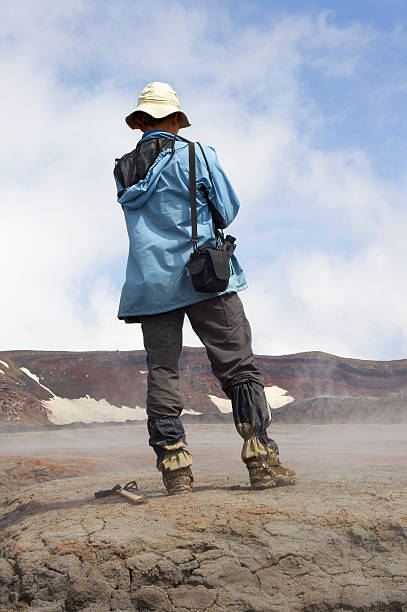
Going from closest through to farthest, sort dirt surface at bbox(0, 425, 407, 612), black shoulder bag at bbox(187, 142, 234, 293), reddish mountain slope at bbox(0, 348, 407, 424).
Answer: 1. dirt surface at bbox(0, 425, 407, 612)
2. black shoulder bag at bbox(187, 142, 234, 293)
3. reddish mountain slope at bbox(0, 348, 407, 424)

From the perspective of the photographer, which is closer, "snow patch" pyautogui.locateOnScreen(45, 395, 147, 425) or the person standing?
the person standing

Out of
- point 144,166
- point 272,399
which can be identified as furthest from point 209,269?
point 272,399

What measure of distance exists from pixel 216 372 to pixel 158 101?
1.52 meters

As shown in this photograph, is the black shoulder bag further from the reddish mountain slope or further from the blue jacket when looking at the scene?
the reddish mountain slope

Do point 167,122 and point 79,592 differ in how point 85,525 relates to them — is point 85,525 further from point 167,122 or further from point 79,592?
point 167,122

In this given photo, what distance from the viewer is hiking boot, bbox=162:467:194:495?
10.8 ft

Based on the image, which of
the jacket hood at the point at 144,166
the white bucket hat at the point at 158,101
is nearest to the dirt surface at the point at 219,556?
the jacket hood at the point at 144,166

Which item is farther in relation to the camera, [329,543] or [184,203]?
[184,203]

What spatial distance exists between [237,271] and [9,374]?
1799 cm

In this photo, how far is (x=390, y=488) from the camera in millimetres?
3211

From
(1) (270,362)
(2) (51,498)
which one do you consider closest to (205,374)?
(1) (270,362)

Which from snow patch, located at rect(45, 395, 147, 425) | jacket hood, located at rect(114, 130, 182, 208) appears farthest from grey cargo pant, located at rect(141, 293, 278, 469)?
snow patch, located at rect(45, 395, 147, 425)

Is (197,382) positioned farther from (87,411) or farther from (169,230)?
(169,230)

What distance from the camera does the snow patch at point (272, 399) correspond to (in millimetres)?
23359
